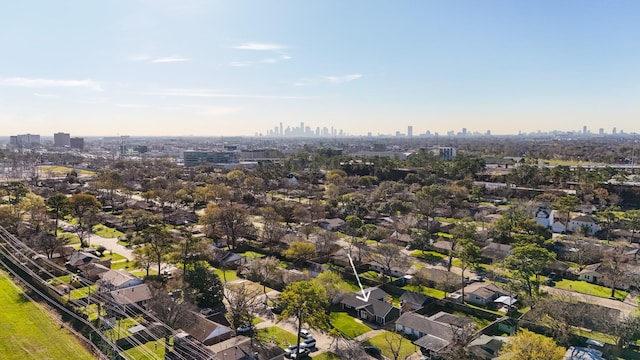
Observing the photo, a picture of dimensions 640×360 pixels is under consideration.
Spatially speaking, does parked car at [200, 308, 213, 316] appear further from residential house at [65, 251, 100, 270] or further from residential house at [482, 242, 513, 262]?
residential house at [482, 242, 513, 262]

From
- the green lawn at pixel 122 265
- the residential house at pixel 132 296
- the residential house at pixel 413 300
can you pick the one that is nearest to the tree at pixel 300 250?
the residential house at pixel 413 300

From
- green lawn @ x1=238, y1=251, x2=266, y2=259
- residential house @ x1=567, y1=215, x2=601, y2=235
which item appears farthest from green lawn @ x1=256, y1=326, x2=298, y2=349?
residential house @ x1=567, y1=215, x2=601, y2=235

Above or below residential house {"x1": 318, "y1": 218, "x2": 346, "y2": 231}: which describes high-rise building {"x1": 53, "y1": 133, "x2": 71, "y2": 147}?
above

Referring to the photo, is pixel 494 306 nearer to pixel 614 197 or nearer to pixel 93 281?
pixel 93 281

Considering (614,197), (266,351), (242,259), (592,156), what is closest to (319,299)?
(266,351)

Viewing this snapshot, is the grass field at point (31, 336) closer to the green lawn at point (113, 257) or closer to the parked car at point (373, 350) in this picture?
the green lawn at point (113, 257)

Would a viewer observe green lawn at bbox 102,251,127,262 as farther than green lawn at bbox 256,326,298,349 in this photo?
Yes
